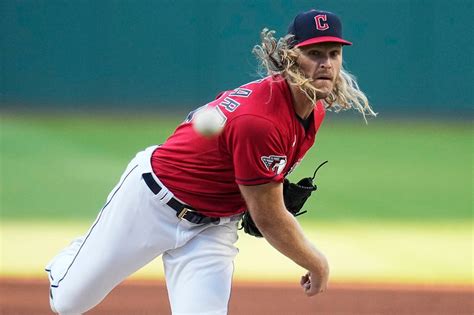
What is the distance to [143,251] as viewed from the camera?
145 inches

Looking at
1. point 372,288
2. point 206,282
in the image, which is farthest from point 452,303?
point 206,282

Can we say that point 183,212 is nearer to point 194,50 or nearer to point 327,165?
point 327,165

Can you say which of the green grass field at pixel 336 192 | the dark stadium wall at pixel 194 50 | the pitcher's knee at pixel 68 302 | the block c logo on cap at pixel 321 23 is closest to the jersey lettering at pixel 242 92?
the block c logo on cap at pixel 321 23

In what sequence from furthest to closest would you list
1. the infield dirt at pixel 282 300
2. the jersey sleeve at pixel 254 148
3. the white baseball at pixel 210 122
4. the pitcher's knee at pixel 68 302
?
the infield dirt at pixel 282 300 < the pitcher's knee at pixel 68 302 < the white baseball at pixel 210 122 < the jersey sleeve at pixel 254 148

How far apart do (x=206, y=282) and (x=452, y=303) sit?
3015 millimetres

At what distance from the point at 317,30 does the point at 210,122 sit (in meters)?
0.57

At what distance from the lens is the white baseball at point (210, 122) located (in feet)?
11.1

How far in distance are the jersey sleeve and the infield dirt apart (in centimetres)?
257

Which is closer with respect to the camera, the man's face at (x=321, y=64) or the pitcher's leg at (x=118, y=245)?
the man's face at (x=321, y=64)

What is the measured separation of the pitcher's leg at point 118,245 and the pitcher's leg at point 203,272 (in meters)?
0.09

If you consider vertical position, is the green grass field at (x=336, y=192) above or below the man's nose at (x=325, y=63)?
below

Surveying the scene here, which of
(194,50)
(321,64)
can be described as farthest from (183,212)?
(194,50)

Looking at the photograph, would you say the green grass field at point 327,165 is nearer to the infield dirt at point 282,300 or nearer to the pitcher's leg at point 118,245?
the infield dirt at point 282,300

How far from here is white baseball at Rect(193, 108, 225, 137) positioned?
11.1 feet
